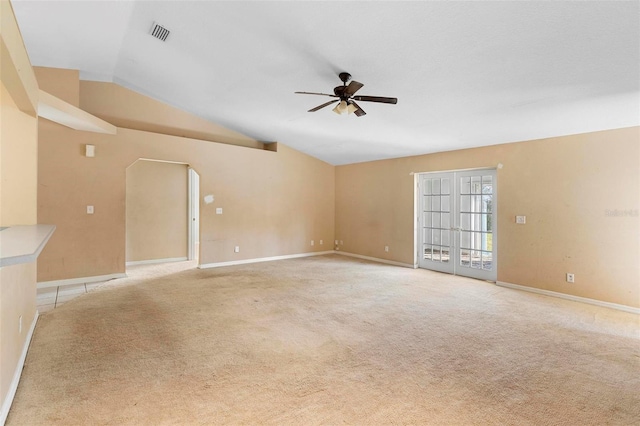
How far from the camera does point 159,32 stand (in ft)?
12.6

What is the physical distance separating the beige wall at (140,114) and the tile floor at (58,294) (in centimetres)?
303

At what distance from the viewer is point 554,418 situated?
1.96 meters

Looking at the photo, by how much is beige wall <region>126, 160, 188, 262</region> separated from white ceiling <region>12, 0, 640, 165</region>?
6.60 feet

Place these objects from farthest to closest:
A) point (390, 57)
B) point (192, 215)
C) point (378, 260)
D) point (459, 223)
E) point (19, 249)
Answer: point (192, 215)
point (378, 260)
point (459, 223)
point (390, 57)
point (19, 249)

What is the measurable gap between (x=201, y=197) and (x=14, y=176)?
144 inches

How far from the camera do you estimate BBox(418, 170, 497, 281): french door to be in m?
5.52

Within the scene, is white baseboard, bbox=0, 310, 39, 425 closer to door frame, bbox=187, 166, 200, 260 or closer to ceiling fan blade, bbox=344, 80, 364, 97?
ceiling fan blade, bbox=344, 80, 364, 97

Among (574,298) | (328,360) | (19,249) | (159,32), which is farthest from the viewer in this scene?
(574,298)

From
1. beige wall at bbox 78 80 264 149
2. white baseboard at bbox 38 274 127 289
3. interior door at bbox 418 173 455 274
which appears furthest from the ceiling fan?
white baseboard at bbox 38 274 127 289

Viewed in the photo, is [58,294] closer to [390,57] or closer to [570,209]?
[390,57]

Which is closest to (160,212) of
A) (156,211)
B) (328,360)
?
(156,211)

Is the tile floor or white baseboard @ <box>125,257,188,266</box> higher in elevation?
white baseboard @ <box>125,257,188,266</box>

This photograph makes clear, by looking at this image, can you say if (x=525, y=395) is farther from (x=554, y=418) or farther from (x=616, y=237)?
(x=616, y=237)

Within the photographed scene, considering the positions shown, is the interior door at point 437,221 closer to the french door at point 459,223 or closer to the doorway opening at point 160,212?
the french door at point 459,223
